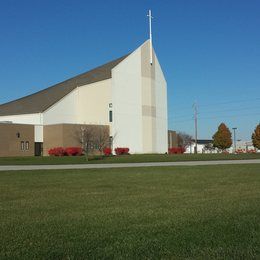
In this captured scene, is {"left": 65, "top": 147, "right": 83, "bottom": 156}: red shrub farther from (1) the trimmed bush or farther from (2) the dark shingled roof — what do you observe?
(2) the dark shingled roof

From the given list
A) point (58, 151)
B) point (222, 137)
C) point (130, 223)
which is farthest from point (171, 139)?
point (130, 223)

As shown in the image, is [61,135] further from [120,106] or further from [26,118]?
[120,106]

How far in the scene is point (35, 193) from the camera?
14.2m

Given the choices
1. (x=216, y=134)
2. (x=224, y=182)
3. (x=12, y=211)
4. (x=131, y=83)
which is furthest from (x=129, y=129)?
(x=12, y=211)

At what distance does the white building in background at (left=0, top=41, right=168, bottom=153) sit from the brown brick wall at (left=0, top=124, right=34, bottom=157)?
1614 millimetres

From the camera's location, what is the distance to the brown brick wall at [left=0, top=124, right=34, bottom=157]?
222 ft

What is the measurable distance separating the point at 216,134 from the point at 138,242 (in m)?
98.2

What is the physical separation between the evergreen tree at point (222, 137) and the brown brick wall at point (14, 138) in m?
44.9

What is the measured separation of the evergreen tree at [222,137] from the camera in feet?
335

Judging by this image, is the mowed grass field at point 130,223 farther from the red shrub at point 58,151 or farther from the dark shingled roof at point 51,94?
the dark shingled roof at point 51,94

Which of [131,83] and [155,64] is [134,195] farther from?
[155,64]

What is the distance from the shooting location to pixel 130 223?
8641mm

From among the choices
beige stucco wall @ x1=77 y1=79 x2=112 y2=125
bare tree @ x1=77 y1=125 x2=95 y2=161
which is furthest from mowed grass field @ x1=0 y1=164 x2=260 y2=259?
beige stucco wall @ x1=77 y1=79 x2=112 y2=125

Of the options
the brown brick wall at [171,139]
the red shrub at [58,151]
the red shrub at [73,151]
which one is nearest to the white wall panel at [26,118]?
the red shrub at [58,151]
